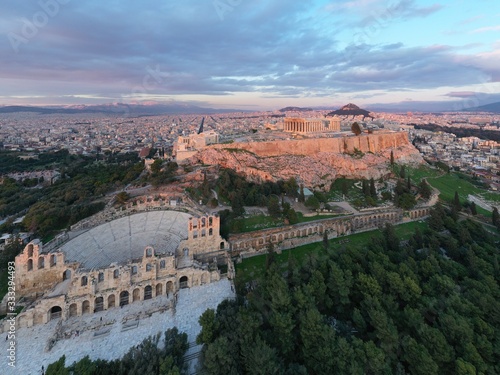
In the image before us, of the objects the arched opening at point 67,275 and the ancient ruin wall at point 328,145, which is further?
the ancient ruin wall at point 328,145

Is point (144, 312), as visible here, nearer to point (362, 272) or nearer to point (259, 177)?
point (362, 272)

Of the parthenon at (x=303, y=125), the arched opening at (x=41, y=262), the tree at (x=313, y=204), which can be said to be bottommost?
the tree at (x=313, y=204)

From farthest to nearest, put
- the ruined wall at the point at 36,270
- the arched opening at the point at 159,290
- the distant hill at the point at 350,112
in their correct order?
the distant hill at the point at 350,112 < the arched opening at the point at 159,290 < the ruined wall at the point at 36,270

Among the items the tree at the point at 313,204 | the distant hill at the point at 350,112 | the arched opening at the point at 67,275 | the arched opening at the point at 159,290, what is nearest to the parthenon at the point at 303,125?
the tree at the point at 313,204

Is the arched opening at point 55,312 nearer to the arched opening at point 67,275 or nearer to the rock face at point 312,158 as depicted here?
the arched opening at point 67,275

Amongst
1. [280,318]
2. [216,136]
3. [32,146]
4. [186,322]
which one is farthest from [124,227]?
[32,146]

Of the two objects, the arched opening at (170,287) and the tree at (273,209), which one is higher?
the tree at (273,209)

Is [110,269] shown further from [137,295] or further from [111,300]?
[137,295]

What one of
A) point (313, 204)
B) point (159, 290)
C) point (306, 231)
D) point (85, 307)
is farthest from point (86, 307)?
point (313, 204)
